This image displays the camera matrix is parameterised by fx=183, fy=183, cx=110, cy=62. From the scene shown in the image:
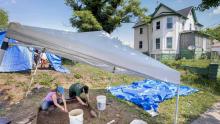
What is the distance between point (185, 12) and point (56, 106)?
2312 cm

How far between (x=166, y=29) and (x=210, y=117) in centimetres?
1782

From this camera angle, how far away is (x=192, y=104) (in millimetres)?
6082

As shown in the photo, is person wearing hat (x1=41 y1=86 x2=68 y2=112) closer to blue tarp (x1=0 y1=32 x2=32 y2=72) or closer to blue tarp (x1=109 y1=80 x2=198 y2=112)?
blue tarp (x1=109 y1=80 x2=198 y2=112)

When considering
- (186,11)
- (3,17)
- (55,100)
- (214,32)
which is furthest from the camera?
(3,17)

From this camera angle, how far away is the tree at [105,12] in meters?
16.7

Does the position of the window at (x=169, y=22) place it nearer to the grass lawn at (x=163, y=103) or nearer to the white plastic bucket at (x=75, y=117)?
the grass lawn at (x=163, y=103)

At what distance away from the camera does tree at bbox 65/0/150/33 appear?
54.7 feet

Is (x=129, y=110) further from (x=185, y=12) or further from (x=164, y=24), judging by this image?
(x=185, y=12)

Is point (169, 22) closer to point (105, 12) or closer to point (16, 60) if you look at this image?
point (105, 12)

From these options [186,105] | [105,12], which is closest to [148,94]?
[186,105]

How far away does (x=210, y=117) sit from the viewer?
5.04 m

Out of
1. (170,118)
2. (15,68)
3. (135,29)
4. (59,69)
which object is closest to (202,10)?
(170,118)

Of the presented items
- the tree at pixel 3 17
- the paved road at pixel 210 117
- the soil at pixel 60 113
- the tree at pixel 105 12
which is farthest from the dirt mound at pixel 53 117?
the tree at pixel 3 17

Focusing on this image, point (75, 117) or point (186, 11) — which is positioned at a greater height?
point (186, 11)
